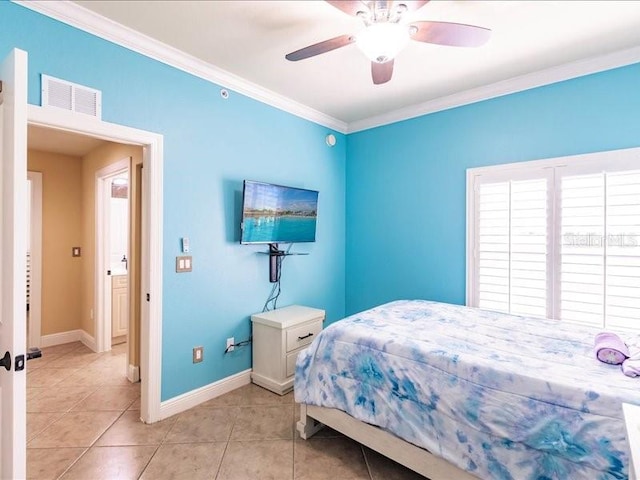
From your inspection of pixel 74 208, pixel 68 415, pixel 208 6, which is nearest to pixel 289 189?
pixel 208 6

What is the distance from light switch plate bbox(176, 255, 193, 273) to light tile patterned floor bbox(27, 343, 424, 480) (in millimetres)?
1112

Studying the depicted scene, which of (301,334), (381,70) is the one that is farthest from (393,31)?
(301,334)

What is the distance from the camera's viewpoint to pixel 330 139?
3.85 m

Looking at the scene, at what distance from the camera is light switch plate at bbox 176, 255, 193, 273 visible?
8.29 feet

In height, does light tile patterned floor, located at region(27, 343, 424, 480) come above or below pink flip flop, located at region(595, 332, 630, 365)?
Answer: below

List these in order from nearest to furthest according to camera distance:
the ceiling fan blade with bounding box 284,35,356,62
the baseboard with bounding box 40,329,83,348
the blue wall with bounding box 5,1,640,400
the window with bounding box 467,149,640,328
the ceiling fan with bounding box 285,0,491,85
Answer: the ceiling fan with bounding box 285,0,491,85 < the ceiling fan blade with bounding box 284,35,356,62 < the blue wall with bounding box 5,1,640,400 < the window with bounding box 467,149,640,328 < the baseboard with bounding box 40,329,83,348

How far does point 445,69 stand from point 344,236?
212 centimetres

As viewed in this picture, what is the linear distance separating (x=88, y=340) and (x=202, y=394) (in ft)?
8.03

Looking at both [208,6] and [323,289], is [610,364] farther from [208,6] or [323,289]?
[208,6]

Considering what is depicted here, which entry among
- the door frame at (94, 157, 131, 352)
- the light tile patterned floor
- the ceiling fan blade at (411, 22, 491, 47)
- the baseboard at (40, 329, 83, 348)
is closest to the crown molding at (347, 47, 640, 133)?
the ceiling fan blade at (411, 22, 491, 47)

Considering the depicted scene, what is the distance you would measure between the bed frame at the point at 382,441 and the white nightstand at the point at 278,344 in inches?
25.6

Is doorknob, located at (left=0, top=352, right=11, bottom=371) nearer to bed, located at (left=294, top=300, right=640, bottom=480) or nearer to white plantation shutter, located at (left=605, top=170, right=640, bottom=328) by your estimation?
bed, located at (left=294, top=300, right=640, bottom=480)

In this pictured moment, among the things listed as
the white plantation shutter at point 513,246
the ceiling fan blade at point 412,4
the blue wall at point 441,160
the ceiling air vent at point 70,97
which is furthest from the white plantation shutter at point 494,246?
the ceiling air vent at point 70,97

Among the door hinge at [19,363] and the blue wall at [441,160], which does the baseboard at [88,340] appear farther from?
the door hinge at [19,363]
